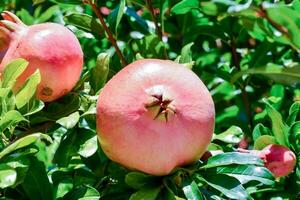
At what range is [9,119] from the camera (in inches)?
29.2

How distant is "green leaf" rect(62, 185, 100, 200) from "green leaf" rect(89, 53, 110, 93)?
17 cm

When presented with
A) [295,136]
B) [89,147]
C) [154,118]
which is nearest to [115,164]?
[89,147]

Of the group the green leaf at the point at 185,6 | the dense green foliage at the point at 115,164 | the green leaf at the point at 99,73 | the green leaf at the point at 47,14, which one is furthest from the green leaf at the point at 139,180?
the green leaf at the point at 47,14

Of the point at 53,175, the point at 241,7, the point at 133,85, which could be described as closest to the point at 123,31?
the point at 53,175

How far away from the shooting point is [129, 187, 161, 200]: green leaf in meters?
0.77

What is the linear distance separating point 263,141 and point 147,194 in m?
0.26

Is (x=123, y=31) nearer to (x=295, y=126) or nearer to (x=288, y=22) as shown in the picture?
(x=295, y=126)

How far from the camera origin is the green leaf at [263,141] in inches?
36.7

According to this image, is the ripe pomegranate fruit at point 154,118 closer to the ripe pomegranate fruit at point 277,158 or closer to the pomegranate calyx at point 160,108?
the pomegranate calyx at point 160,108

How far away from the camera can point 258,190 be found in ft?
3.17

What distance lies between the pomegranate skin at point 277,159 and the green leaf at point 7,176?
367 mm

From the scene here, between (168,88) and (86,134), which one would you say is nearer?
(168,88)

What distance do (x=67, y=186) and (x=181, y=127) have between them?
0.78ft

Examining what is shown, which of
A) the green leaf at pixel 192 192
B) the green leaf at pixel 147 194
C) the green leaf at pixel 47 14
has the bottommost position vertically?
the green leaf at pixel 47 14
